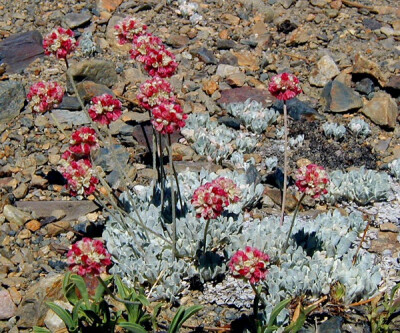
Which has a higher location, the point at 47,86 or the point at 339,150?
the point at 47,86

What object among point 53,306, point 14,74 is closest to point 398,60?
point 14,74

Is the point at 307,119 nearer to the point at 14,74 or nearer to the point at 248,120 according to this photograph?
the point at 248,120

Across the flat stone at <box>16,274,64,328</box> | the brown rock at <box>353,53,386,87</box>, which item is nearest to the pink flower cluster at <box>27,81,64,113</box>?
the flat stone at <box>16,274,64,328</box>

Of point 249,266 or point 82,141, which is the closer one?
point 249,266

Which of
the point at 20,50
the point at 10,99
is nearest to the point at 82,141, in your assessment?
the point at 10,99

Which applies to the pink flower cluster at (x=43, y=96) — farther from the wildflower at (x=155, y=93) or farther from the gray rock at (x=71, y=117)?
the gray rock at (x=71, y=117)

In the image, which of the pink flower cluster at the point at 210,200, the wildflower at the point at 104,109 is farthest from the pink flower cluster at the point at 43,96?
the pink flower cluster at the point at 210,200

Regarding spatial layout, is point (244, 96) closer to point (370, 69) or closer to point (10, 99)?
point (370, 69)
